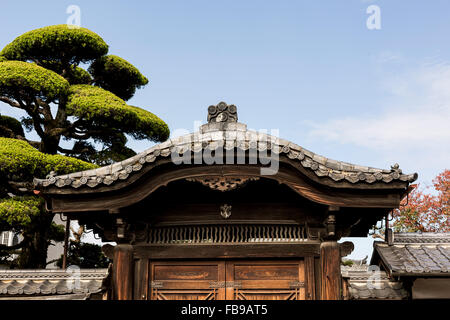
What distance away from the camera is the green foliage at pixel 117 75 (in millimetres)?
21891

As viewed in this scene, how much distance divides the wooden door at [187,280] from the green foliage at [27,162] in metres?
9.28

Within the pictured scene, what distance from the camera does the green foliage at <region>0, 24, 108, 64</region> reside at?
782 inches

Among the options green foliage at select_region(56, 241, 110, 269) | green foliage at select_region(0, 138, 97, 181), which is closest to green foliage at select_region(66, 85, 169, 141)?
green foliage at select_region(0, 138, 97, 181)

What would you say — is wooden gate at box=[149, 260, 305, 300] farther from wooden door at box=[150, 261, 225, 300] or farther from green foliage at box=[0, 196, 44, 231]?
green foliage at box=[0, 196, 44, 231]

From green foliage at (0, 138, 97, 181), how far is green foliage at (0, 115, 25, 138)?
9.83 ft

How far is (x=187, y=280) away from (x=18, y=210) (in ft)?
31.3

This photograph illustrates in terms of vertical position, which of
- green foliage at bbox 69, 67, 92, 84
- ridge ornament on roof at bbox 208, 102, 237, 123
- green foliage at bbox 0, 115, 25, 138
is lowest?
ridge ornament on roof at bbox 208, 102, 237, 123

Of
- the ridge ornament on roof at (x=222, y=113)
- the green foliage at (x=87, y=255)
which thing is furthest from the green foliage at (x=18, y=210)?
the ridge ornament on roof at (x=222, y=113)

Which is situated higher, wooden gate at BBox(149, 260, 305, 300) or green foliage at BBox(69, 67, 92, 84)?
green foliage at BBox(69, 67, 92, 84)

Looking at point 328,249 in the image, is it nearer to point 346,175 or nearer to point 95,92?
point 346,175

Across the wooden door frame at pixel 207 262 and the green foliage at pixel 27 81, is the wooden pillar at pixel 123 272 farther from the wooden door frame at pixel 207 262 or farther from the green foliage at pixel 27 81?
the green foliage at pixel 27 81

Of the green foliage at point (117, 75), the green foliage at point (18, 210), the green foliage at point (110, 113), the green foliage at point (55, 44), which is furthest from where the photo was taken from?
the green foliage at point (117, 75)
